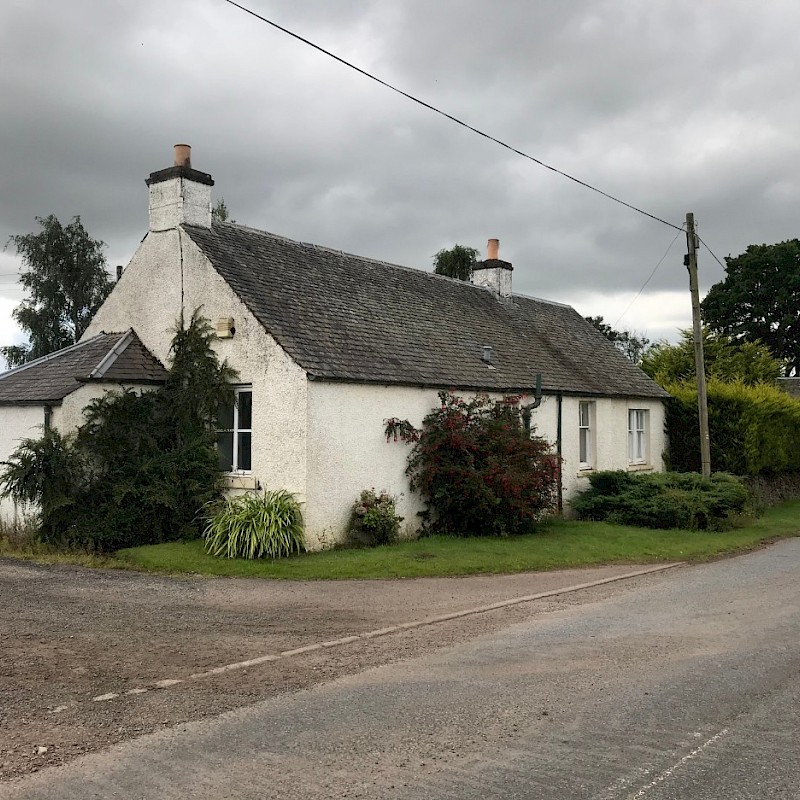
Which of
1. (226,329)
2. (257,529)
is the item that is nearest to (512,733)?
(257,529)

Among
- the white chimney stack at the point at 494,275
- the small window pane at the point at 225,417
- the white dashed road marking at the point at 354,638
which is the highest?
the white chimney stack at the point at 494,275

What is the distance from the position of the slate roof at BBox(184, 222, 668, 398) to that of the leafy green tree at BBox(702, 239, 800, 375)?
106 ft

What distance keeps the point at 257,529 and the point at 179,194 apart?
24.5ft

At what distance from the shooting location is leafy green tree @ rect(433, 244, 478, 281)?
4194 centimetres

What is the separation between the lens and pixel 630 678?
23.4ft

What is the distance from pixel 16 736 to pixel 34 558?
852 cm

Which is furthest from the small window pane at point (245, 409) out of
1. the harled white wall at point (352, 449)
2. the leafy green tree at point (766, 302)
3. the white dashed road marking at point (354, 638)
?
the leafy green tree at point (766, 302)

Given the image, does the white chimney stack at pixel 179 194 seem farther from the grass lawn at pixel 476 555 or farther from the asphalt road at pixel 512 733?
the asphalt road at pixel 512 733

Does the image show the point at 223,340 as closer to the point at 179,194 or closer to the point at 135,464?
the point at 135,464

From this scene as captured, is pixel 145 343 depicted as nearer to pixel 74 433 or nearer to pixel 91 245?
pixel 74 433

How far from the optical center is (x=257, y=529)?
13305 mm

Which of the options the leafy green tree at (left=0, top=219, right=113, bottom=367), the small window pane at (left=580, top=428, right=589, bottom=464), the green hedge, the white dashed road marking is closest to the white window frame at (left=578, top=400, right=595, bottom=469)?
the small window pane at (left=580, top=428, right=589, bottom=464)

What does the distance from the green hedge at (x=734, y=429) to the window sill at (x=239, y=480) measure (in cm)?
1459

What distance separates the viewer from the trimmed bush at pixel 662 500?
18219 millimetres
